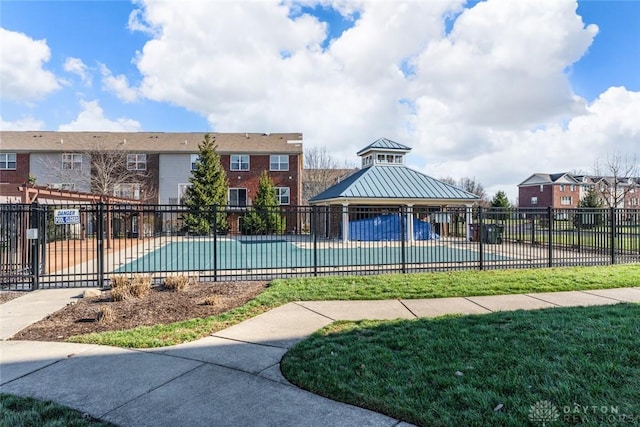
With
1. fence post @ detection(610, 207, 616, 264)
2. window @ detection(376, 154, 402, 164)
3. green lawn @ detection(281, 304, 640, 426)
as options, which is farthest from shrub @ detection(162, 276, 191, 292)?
window @ detection(376, 154, 402, 164)

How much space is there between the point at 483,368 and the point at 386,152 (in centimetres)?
2377

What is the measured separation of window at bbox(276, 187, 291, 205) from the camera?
31.1 metres

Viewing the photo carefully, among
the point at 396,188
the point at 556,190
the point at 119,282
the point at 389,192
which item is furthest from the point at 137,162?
the point at 556,190

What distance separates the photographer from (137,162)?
30.6 meters

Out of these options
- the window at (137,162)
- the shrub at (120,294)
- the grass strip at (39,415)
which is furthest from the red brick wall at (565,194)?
the grass strip at (39,415)

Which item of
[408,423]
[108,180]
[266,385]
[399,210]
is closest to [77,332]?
[266,385]

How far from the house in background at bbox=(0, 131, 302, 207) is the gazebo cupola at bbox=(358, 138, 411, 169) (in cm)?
712

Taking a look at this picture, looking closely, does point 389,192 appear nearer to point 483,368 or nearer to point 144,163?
point 483,368

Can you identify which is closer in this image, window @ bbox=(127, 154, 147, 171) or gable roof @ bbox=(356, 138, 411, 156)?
gable roof @ bbox=(356, 138, 411, 156)

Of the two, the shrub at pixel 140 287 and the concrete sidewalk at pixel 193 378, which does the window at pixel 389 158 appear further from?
the concrete sidewalk at pixel 193 378

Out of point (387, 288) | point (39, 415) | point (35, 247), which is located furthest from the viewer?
point (35, 247)

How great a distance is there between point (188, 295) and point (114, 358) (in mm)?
3269

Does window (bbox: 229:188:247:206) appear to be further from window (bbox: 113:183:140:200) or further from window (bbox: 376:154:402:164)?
window (bbox: 376:154:402:164)

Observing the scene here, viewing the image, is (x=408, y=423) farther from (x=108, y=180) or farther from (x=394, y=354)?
(x=108, y=180)
